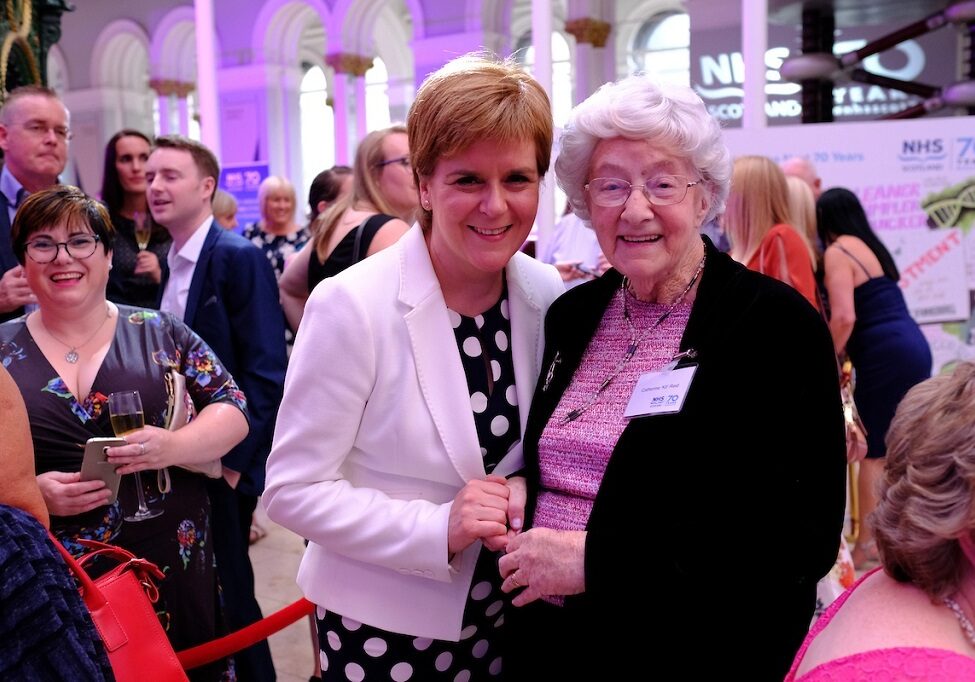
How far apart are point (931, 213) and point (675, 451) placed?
416 cm

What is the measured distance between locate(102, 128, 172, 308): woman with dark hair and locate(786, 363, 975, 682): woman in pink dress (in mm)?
2818

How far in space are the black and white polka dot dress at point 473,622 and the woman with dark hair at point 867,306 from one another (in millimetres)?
2884

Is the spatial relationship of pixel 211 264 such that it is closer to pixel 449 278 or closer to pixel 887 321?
pixel 449 278

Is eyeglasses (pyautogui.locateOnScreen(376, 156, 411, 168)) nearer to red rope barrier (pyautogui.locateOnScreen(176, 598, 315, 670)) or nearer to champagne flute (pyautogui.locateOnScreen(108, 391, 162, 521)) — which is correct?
champagne flute (pyautogui.locateOnScreen(108, 391, 162, 521))

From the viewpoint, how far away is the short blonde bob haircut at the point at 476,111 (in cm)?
146

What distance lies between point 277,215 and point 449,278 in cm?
510

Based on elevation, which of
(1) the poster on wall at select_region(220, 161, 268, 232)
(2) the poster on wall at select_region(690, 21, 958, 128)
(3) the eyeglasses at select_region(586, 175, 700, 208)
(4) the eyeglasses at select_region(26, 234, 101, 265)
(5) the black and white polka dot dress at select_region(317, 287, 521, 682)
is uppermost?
(2) the poster on wall at select_region(690, 21, 958, 128)

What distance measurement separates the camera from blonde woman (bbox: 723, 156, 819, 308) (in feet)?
11.8

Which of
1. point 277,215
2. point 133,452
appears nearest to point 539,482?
point 133,452

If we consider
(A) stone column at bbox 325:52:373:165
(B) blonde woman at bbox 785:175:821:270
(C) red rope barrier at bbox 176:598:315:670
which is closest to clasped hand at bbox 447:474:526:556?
(C) red rope barrier at bbox 176:598:315:670

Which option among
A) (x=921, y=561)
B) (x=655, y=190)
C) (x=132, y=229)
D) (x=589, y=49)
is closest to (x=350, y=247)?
(x=132, y=229)

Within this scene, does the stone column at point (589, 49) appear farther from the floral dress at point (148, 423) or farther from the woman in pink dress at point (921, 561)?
the woman in pink dress at point (921, 561)

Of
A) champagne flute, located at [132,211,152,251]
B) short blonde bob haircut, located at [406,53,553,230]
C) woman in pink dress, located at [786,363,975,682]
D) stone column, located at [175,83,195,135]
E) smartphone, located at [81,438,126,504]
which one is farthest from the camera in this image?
stone column, located at [175,83,195,135]

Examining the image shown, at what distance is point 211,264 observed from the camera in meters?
2.94
